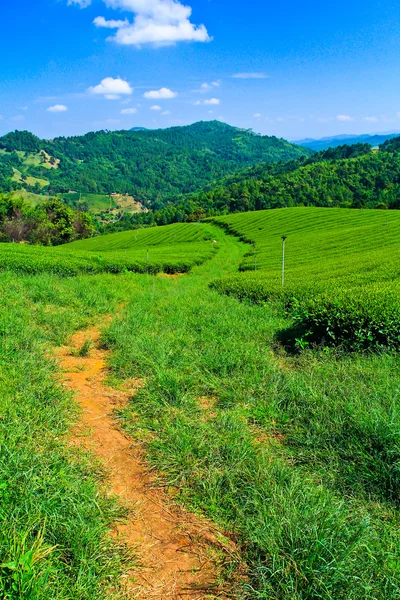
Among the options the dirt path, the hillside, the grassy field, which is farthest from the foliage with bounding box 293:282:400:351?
the hillside

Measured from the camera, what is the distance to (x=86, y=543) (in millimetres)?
2756

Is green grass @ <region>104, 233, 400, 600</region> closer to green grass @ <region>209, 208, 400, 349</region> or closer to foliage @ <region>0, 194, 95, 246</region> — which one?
green grass @ <region>209, 208, 400, 349</region>

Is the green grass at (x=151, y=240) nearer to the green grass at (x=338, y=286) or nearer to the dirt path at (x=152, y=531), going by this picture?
the green grass at (x=338, y=286)

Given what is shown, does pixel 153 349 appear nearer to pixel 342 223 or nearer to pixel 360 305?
pixel 360 305

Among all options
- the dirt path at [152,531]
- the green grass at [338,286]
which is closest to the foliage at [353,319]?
the green grass at [338,286]

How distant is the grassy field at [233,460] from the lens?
2533mm

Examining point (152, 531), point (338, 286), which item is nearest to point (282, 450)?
point (152, 531)

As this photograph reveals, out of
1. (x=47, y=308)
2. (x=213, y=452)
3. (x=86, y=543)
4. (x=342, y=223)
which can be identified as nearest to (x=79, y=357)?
(x=47, y=308)

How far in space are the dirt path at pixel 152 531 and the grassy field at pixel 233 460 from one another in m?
0.16

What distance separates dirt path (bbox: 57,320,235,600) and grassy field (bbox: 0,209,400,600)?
159mm

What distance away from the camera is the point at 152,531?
314 cm

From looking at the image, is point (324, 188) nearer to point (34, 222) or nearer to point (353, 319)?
point (34, 222)

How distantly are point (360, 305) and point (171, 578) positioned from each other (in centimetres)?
626

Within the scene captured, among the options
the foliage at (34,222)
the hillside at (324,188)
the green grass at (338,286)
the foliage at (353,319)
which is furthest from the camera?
the hillside at (324,188)
